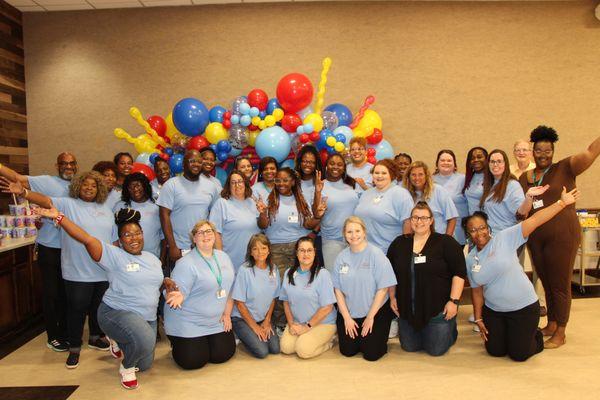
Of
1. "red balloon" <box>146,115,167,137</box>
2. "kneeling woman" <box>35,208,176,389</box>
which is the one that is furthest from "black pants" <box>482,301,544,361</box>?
"red balloon" <box>146,115,167,137</box>

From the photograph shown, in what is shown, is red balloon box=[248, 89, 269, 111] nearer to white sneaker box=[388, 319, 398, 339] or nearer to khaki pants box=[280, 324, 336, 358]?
khaki pants box=[280, 324, 336, 358]

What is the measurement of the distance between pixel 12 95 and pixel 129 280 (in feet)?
13.2

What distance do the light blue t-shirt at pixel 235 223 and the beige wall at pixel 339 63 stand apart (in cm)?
273

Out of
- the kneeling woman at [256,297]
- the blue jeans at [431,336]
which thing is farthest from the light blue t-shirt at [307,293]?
the blue jeans at [431,336]

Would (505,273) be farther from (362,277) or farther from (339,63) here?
(339,63)

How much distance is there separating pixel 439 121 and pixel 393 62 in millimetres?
1000

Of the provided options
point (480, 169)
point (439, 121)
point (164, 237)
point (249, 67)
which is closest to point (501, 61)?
point (439, 121)

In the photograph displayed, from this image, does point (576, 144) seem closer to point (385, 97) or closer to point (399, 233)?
point (385, 97)

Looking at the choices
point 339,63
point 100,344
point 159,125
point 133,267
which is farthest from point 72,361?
point 339,63

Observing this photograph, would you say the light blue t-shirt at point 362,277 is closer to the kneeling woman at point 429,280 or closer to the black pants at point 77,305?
the kneeling woman at point 429,280

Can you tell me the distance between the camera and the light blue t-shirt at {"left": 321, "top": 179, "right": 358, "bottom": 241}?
377cm

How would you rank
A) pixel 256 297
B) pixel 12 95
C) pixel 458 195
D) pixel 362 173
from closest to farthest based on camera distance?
pixel 256 297 < pixel 458 195 < pixel 362 173 < pixel 12 95

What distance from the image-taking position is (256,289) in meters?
3.39

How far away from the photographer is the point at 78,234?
289cm
